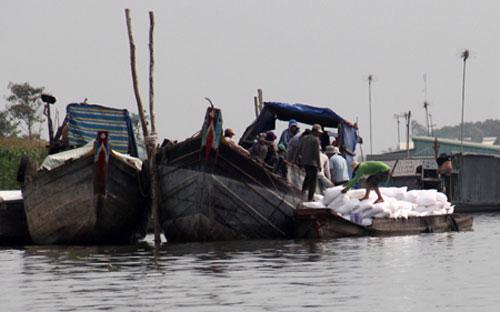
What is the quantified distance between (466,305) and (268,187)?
9.98 m

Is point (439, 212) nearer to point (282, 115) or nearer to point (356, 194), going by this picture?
point (356, 194)

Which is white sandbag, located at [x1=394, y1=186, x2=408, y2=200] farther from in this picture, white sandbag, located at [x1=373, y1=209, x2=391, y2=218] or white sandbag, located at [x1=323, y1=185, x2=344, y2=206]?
white sandbag, located at [x1=323, y1=185, x2=344, y2=206]

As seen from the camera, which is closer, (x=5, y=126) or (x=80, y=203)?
(x=80, y=203)

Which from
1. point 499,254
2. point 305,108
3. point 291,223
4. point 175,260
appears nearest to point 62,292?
point 175,260

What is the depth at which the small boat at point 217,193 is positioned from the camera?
22.5 m

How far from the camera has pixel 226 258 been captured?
1933 centimetres

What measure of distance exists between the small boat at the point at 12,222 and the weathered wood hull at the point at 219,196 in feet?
11.1

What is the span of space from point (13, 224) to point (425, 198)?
7611mm

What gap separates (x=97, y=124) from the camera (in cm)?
2542

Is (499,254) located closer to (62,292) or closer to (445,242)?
(445,242)

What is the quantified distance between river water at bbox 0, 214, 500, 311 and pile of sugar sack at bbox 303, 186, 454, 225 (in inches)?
29.8

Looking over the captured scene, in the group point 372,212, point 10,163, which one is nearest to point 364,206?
point 372,212

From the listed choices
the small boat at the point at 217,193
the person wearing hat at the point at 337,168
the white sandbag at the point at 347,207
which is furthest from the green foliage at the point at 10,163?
the white sandbag at the point at 347,207

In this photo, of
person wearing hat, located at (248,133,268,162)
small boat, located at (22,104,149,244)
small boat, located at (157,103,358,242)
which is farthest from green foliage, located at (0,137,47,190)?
small boat, located at (157,103,358,242)
